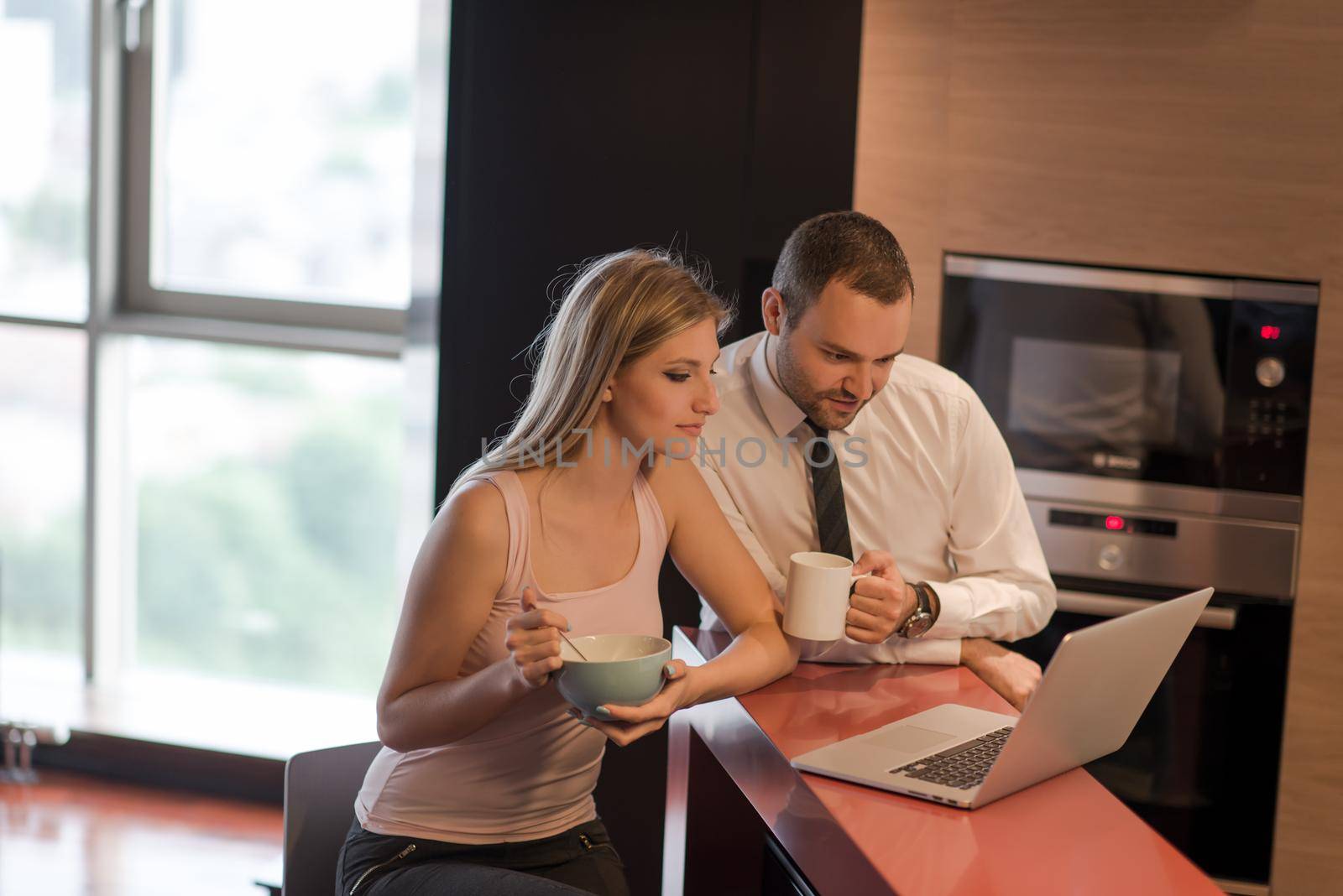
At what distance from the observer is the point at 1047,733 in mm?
1241

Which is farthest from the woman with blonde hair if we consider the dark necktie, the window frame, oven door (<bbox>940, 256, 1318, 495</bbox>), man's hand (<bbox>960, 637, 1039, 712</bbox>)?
the window frame

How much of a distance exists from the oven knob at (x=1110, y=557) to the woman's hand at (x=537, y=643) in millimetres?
1558

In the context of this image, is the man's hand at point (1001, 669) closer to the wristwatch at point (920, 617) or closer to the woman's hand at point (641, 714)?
the wristwatch at point (920, 617)

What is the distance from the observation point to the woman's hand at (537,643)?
4.45 feet

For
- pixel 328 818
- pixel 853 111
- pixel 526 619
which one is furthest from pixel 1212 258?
pixel 328 818

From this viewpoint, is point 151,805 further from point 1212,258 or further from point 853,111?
point 1212,258

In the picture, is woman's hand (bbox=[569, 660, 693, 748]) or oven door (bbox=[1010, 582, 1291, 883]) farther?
oven door (bbox=[1010, 582, 1291, 883])

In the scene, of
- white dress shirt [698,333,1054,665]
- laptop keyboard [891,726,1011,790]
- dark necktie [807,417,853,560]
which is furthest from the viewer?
white dress shirt [698,333,1054,665]

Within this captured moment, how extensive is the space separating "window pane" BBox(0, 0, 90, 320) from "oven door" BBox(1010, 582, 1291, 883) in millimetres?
2840

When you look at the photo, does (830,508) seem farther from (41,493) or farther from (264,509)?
(41,493)

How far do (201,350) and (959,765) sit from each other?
290 cm

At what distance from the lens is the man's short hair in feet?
6.02

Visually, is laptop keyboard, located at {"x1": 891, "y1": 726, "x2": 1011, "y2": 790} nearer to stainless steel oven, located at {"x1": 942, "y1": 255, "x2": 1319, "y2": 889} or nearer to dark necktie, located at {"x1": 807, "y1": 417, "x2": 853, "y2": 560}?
dark necktie, located at {"x1": 807, "y1": 417, "x2": 853, "y2": 560}

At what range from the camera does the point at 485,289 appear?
261cm
